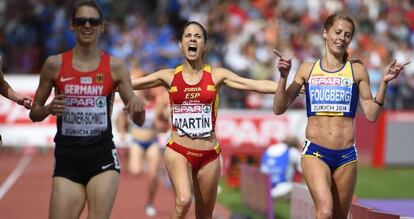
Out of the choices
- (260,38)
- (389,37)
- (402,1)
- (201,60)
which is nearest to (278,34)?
(260,38)

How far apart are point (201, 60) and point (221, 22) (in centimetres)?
1649

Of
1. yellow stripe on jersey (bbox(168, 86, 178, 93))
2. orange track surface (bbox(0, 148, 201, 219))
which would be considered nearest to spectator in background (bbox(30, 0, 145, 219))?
yellow stripe on jersey (bbox(168, 86, 178, 93))

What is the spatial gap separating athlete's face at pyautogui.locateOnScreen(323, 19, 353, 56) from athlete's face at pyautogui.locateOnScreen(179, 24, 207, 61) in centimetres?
139

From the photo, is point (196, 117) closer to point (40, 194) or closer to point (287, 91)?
point (287, 91)

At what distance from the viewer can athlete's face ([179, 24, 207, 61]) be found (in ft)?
30.6

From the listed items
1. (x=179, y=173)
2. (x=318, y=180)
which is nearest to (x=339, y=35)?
(x=318, y=180)

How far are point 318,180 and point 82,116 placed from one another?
8.26 ft

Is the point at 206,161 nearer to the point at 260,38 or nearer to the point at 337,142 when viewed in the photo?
the point at 337,142

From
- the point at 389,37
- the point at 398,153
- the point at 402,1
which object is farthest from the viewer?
the point at 402,1

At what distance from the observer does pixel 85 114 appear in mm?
7477

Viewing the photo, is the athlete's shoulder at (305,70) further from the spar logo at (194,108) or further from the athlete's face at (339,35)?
the spar logo at (194,108)

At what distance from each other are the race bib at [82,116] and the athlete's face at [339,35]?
8.68 feet

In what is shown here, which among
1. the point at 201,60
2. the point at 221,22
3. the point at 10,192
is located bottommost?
the point at 10,192

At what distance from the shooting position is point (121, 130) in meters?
17.6
